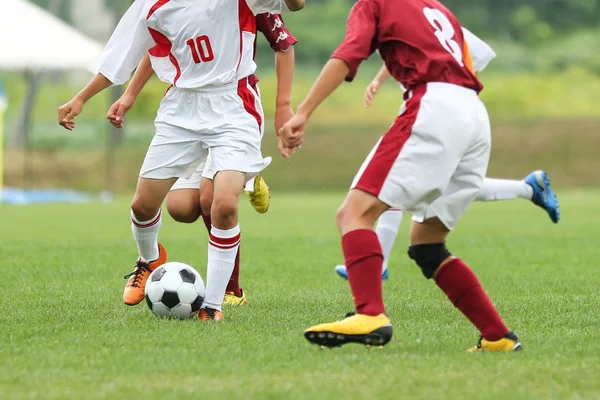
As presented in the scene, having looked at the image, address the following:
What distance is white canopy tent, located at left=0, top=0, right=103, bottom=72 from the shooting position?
21.9m

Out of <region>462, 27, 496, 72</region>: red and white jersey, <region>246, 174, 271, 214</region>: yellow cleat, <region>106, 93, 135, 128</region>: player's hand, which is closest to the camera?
<region>106, 93, 135, 128</region>: player's hand

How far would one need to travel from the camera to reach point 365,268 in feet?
14.5

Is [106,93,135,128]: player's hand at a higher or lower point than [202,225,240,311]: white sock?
higher

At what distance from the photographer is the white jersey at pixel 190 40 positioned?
5.90 metres

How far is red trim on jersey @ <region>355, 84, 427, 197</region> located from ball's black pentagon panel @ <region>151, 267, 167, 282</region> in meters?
1.87

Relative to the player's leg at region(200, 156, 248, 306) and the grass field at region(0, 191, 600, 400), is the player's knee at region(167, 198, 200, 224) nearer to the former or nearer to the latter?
the player's leg at region(200, 156, 248, 306)

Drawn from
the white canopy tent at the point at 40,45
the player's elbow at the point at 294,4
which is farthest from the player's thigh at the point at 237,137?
the white canopy tent at the point at 40,45

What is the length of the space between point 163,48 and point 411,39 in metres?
2.01

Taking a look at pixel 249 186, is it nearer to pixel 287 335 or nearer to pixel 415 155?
pixel 287 335

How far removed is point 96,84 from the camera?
6031 millimetres

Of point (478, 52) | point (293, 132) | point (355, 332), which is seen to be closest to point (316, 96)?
point (293, 132)

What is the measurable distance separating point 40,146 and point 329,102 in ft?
31.4

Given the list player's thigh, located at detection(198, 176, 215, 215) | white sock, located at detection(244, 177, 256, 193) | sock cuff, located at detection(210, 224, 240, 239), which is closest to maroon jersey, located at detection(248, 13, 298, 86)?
white sock, located at detection(244, 177, 256, 193)

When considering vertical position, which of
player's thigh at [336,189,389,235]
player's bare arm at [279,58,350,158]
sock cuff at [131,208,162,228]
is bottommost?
sock cuff at [131,208,162,228]
